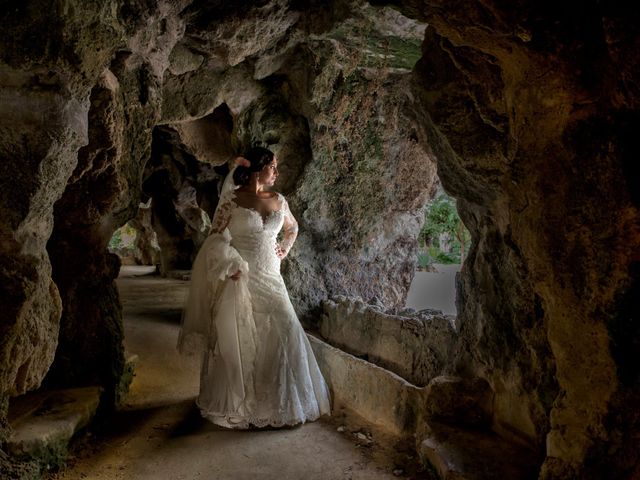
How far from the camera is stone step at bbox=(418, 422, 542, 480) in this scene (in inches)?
109

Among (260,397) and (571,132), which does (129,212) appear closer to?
(260,397)

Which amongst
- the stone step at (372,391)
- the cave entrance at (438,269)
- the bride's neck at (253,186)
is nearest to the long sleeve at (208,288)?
→ the bride's neck at (253,186)

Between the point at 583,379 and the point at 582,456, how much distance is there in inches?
13.2

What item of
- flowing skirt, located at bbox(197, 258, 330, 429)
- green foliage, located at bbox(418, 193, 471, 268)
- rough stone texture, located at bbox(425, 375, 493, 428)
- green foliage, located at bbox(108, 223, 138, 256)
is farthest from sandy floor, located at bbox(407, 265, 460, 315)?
green foliage, located at bbox(108, 223, 138, 256)

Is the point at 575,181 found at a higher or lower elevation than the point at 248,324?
higher

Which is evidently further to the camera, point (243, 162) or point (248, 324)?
point (243, 162)

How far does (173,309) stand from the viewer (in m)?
8.48

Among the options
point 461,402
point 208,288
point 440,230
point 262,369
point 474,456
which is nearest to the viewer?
point 474,456

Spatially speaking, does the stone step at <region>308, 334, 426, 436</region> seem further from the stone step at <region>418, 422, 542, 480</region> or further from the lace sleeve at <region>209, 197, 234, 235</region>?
the lace sleeve at <region>209, 197, 234, 235</region>

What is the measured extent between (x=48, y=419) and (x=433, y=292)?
9520 millimetres

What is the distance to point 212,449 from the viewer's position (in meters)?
3.91

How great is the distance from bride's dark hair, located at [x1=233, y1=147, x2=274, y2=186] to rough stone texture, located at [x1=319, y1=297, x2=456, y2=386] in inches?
67.9

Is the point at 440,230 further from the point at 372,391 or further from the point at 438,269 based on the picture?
the point at 372,391

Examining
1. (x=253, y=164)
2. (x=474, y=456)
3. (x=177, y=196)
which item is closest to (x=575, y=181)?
(x=474, y=456)
